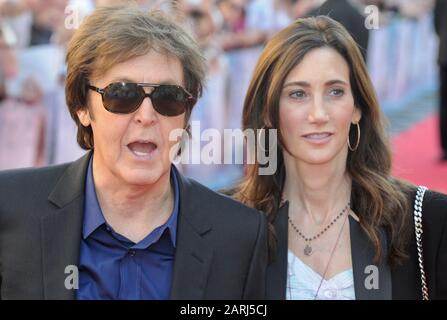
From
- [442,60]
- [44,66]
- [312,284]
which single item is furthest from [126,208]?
[442,60]

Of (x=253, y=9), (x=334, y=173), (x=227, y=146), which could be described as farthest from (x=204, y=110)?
(x=334, y=173)

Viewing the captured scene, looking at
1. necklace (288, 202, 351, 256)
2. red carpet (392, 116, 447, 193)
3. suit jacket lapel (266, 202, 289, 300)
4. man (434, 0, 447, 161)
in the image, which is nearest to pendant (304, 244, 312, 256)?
necklace (288, 202, 351, 256)

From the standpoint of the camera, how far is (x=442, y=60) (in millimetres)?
10531

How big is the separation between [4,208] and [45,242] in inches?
7.7

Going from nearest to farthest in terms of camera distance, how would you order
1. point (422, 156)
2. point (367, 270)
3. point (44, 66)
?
point (367, 270)
point (44, 66)
point (422, 156)

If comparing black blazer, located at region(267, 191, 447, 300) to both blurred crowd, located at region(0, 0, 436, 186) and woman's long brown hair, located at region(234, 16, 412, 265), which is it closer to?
woman's long brown hair, located at region(234, 16, 412, 265)

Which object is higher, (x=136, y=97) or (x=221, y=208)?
(x=136, y=97)

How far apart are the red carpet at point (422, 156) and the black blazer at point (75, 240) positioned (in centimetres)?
575

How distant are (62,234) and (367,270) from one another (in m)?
1.21

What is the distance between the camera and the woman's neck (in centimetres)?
384

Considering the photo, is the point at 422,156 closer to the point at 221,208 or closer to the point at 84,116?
the point at 221,208

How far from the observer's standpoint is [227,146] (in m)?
8.36

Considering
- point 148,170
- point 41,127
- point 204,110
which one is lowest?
point 148,170
